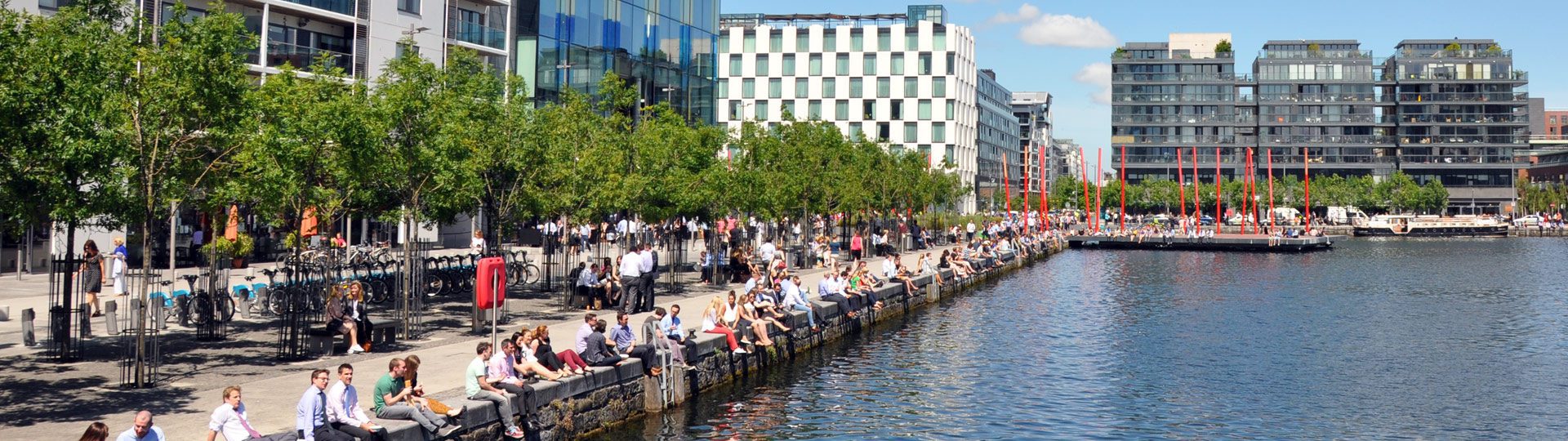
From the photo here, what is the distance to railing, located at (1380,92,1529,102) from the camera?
146125 millimetres

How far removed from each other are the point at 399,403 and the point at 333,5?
117ft

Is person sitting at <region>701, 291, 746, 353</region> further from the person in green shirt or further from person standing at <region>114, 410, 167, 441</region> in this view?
person standing at <region>114, 410, 167, 441</region>

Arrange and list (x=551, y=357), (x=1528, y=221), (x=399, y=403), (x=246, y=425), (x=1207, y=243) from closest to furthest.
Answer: (x=246, y=425) < (x=399, y=403) < (x=551, y=357) < (x=1207, y=243) < (x=1528, y=221)

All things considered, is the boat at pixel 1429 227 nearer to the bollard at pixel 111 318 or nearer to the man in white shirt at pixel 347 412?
the bollard at pixel 111 318

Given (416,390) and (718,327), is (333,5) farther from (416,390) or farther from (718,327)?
(416,390)

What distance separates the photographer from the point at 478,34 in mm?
53438

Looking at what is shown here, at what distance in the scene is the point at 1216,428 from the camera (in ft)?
67.6

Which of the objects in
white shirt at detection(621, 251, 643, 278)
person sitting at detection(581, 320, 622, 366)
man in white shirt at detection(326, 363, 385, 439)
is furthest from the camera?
white shirt at detection(621, 251, 643, 278)

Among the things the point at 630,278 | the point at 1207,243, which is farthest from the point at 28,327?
the point at 1207,243

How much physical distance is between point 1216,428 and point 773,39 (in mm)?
96145

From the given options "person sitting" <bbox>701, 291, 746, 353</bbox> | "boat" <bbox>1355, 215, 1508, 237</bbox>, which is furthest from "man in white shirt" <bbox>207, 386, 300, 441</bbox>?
"boat" <bbox>1355, 215, 1508, 237</bbox>

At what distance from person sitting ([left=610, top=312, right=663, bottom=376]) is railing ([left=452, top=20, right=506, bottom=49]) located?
3488 cm

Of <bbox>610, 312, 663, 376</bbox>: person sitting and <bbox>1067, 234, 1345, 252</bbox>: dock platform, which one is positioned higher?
<bbox>1067, 234, 1345, 252</bbox>: dock platform

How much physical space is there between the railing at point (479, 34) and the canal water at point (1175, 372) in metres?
23.1
